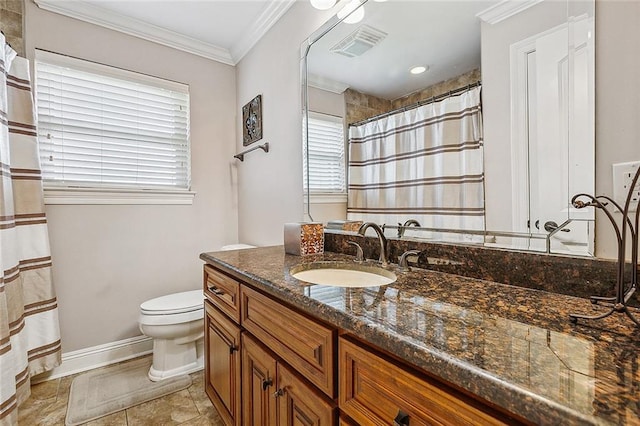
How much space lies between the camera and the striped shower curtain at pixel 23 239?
163 centimetres

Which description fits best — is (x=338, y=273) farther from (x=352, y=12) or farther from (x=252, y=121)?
(x=252, y=121)

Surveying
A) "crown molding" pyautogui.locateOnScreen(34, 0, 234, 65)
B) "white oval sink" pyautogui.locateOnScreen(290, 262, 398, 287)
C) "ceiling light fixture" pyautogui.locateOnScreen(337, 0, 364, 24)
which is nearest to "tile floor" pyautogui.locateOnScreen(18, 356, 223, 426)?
"white oval sink" pyautogui.locateOnScreen(290, 262, 398, 287)

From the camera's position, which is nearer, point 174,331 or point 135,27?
point 174,331

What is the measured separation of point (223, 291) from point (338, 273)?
54 centimetres

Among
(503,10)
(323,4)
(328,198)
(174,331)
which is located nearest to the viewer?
(503,10)

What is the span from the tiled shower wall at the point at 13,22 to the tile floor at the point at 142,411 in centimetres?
217

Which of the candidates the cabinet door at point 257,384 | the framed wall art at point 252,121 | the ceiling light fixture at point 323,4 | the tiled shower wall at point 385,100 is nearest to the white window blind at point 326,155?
the tiled shower wall at point 385,100

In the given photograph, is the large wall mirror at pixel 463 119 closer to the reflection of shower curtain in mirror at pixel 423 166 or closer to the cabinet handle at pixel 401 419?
the reflection of shower curtain in mirror at pixel 423 166

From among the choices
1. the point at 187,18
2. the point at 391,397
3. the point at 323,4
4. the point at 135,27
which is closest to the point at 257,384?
the point at 391,397

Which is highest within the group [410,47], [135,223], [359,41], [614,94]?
[359,41]

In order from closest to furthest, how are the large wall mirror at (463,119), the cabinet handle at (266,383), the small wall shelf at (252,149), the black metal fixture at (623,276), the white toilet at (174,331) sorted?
the black metal fixture at (623,276) < the large wall mirror at (463,119) < the cabinet handle at (266,383) < the white toilet at (174,331) < the small wall shelf at (252,149)

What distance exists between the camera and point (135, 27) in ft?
7.55

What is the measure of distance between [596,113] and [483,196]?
0.37 metres

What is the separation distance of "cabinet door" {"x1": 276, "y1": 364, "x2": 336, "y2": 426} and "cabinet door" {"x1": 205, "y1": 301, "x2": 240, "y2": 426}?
364 millimetres
